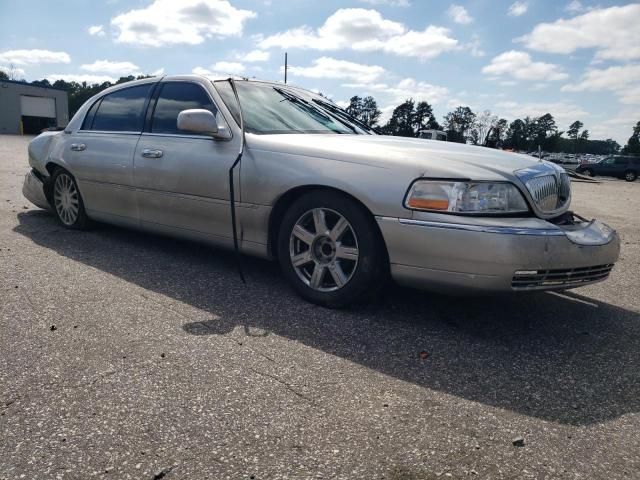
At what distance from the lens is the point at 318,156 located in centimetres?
335

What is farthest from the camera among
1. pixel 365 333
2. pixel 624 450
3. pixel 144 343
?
pixel 365 333

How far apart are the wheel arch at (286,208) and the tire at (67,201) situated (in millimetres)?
2515

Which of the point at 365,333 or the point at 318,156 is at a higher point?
the point at 318,156

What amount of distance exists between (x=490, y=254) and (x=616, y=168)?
3684 cm

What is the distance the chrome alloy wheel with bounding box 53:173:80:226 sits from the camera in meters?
5.30

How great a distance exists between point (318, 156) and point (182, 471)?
2.09 metres

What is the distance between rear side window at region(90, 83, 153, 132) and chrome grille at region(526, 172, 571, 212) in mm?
3208

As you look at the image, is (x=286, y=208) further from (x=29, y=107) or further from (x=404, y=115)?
(x=404, y=115)

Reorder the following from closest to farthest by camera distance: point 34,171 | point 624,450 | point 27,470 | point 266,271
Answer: point 27,470 < point 624,450 < point 266,271 < point 34,171

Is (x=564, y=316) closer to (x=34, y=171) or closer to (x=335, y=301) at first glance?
(x=335, y=301)

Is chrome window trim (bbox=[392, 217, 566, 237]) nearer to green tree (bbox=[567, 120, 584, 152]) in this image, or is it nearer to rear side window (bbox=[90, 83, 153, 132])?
rear side window (bbox=[90, 83, 153, 132])

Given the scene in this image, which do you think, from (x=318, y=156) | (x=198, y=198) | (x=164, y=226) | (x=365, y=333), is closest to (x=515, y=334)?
(x=365, y=333)

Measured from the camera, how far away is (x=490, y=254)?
2.81m

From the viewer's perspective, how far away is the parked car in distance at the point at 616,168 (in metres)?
33.4
